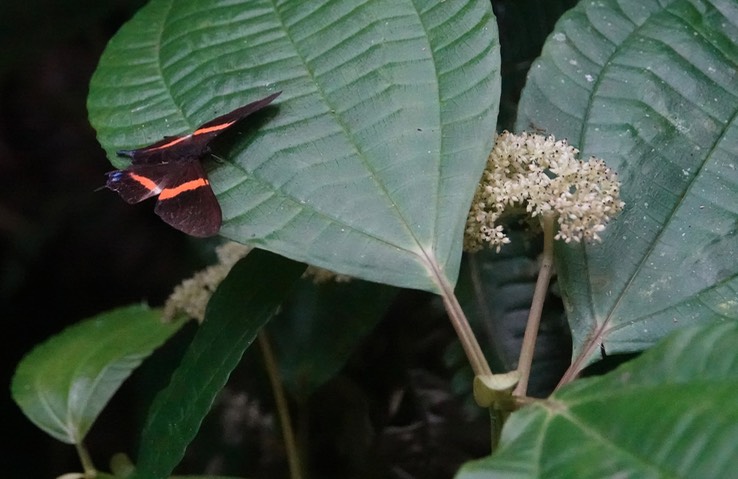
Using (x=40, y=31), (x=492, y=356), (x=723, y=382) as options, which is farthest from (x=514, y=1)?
(x=40, y=31)

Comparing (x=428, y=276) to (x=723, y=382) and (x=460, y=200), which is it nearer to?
(x=460, y=200)

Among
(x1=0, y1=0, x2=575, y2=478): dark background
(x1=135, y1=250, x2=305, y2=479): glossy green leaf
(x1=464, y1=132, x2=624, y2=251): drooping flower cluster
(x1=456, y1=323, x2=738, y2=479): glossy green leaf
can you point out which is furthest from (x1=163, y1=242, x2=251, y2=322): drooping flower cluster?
(x1=0, y1=0, x2=575, y2=478): dark background

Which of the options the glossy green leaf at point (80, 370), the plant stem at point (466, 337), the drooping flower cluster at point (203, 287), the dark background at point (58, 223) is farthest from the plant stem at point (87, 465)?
the dark background at point (58, 223)

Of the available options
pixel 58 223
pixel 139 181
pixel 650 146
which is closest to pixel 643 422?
pixel 650 146

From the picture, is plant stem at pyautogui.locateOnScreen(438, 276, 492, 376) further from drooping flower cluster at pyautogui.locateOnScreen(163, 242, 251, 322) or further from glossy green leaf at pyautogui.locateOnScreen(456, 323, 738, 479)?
drooping flower cluster at pyautogui.locateOnScreen(163, 242, 251, 322)

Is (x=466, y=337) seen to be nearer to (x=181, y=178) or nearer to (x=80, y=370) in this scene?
(x=181, y=178)

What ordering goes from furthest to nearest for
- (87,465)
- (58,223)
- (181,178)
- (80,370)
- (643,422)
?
1. (58,223)
2. (80,370)
3. (87,465)
4. (181,178)
5. (643,422)

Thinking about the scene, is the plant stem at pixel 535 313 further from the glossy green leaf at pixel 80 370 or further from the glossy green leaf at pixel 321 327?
the glossy green leaf at pixel 80 370
